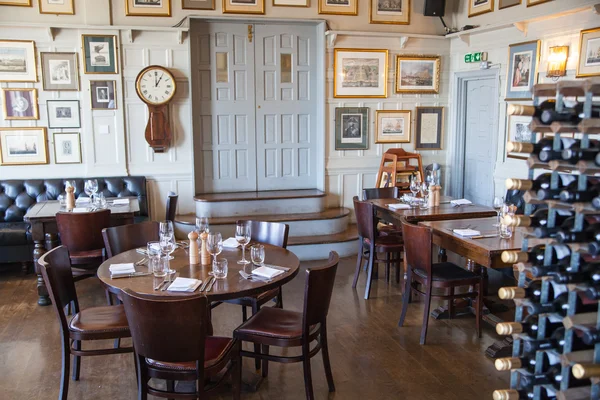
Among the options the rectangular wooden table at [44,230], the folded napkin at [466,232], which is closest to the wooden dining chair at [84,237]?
the rectangular wooden table at [44,230]

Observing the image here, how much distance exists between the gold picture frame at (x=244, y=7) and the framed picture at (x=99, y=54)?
4.82 ft

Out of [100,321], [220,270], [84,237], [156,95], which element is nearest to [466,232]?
[220,270]

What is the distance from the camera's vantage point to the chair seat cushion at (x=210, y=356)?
2844 mm

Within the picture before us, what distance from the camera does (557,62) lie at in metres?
5.68

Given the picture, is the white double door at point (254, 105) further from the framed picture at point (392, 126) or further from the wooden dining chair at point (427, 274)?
the wooden dining chair at point (427, 274)

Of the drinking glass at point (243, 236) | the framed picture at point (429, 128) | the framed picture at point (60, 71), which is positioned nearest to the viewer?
the drinking glass at point (243, 236)

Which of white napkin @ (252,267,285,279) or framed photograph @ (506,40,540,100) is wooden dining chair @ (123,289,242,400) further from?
framed photograph @ (506,40,540,100)

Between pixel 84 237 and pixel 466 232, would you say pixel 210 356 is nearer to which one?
pixel 466 232

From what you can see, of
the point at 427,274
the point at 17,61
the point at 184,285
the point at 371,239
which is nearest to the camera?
the point at 184,285

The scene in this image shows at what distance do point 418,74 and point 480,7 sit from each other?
1186 mm

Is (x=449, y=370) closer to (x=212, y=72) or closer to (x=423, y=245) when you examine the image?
(x=423, y=245)

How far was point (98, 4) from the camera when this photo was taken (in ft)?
21.8

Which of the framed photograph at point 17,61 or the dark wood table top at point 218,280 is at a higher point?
the framed photograph at point 17,61

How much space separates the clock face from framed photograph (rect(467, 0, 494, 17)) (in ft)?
13.4
